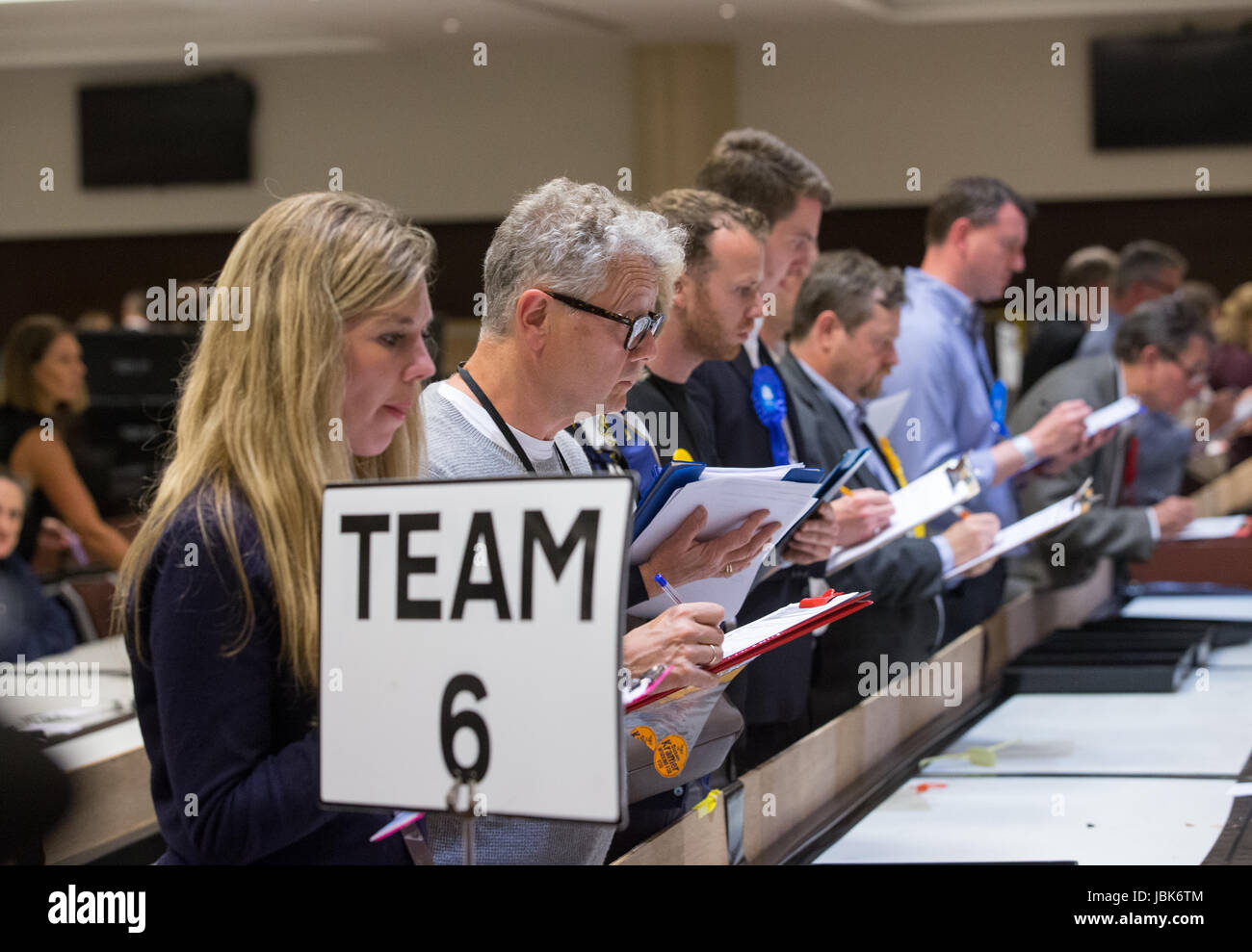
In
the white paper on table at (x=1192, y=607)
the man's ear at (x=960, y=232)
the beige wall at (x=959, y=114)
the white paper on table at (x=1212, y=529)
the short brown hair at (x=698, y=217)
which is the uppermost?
the beige wall at (x=959, y=114)

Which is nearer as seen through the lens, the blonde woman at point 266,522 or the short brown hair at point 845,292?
the blonde woman at point 266,522

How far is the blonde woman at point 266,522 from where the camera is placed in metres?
1.11

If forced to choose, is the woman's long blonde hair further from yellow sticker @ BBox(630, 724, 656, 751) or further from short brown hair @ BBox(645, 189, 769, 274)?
short brown hair @ BBox(645, 189, 769, 274)

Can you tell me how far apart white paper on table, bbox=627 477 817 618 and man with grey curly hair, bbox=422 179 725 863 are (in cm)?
18

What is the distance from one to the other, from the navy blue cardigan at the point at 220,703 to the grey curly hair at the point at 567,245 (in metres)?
0.55

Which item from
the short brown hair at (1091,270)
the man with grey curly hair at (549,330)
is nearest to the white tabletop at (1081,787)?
the man with grey curly hair at (549,330)

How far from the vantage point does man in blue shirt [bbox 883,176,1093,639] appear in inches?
120

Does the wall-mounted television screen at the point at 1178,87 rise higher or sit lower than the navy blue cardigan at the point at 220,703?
higher

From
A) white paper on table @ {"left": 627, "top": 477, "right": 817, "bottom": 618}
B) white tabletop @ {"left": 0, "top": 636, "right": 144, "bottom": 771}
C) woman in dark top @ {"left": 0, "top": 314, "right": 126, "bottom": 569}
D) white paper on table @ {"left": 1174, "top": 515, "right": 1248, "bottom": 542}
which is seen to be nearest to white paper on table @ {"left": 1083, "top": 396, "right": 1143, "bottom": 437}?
white paper on table @ {"left": 1174, "top": 515, "right": 1248, "bottom": 542}

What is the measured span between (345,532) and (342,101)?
8500 mm

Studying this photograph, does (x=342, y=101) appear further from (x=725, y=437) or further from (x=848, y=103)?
(x=725, y=437)

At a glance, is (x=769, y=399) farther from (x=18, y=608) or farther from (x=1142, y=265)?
(x=1142, y=265)

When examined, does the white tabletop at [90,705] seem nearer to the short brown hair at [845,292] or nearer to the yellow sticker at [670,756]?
the yellow sticker at [670,756]
